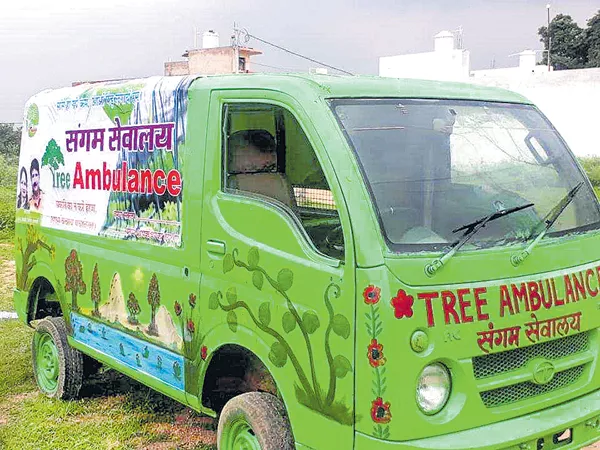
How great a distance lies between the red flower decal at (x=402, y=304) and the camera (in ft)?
9.95

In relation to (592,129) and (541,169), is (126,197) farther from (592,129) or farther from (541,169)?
(592,129)

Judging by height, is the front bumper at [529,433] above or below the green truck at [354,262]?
below

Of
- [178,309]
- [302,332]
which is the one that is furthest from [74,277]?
[302,332]

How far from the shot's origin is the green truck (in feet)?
10.2

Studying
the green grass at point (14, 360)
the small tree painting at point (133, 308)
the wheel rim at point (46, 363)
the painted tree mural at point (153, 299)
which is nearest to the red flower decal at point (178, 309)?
the painted tree mural at point (153, 299)

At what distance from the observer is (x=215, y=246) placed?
391 centimetres

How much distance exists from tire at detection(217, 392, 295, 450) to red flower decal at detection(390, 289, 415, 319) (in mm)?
949

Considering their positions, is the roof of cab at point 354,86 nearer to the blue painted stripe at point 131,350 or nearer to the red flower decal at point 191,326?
the red flower decal at point 191,326

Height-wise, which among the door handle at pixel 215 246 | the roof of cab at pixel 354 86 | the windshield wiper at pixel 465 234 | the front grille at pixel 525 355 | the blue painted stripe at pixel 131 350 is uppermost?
the roof of cab at pixel 354 86

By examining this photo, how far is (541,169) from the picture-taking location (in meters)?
4.01

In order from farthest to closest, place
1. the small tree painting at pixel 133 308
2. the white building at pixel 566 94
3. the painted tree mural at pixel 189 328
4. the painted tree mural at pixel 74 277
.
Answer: the white building at pixel 566 94
the painted tree mural at pixel 74 277
the small tree painting at pixel 133 308
the painted tree mural at pixel 189 328

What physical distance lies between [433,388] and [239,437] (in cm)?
120

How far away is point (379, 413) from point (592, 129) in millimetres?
25190

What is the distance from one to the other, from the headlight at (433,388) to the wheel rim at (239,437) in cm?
100
